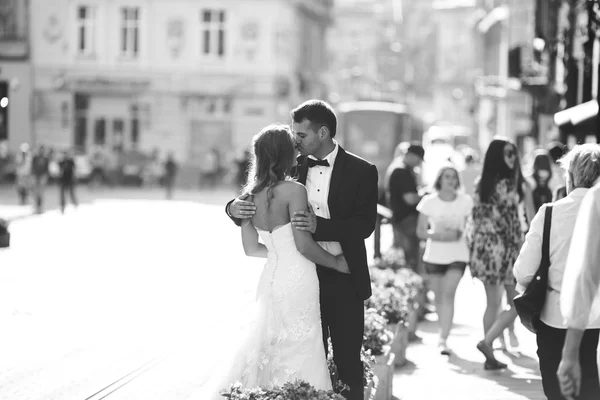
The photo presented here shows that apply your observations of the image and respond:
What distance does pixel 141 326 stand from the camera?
1289 cm

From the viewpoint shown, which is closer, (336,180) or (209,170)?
(336,180)

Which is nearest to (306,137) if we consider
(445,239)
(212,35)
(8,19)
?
(445,239)

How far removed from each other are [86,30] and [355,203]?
165ft

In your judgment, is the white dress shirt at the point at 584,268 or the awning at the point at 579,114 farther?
the awning at the point at 579,114

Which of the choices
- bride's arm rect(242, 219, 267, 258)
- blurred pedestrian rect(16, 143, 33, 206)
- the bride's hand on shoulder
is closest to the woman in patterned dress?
the bride's hand on shoulder

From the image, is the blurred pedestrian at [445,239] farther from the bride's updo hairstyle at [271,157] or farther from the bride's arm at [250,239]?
the bride's updo hairstyle at [271,157]

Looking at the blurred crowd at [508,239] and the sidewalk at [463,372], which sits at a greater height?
the blurred crowd at [508,239]

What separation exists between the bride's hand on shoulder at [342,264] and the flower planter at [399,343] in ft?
11.8

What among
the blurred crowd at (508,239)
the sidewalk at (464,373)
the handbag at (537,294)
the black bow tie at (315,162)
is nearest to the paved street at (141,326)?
the sidewalk at (464,373)

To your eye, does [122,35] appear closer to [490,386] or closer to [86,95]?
[86,95]

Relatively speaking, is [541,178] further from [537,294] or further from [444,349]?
[537,294]

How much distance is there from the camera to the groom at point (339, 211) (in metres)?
6.93

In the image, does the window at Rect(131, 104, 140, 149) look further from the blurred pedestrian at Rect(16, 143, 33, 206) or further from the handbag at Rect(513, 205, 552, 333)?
the handbag at Rect(513, 205, 552, 333)

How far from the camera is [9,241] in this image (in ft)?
77.7
